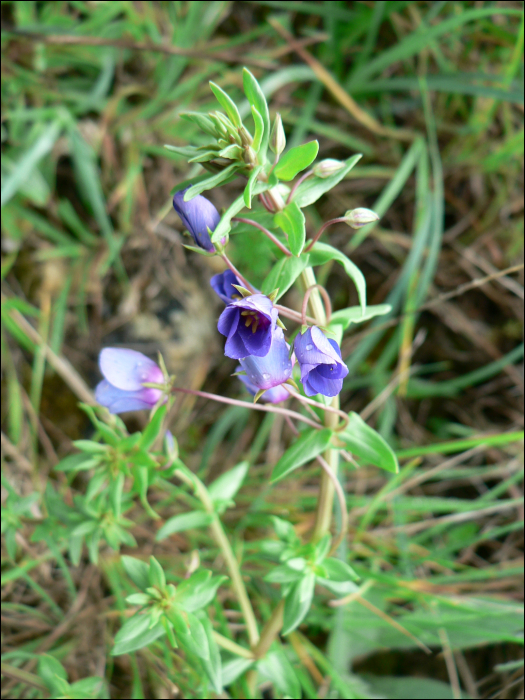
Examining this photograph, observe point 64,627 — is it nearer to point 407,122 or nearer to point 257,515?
point 257,515

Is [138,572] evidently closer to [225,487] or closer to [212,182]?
[225,487]

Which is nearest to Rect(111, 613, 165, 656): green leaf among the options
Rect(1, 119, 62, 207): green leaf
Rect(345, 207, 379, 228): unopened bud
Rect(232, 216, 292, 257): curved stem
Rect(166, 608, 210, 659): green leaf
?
Rect(166, 608, 210, 659): green leaf

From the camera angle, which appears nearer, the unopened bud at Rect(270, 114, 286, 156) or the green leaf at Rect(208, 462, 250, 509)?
the unopened bud at Rect(270, 114, 286, 156)

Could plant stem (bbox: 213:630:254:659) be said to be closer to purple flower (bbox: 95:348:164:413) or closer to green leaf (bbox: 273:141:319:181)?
purple flower (bbox: 95:348:164:413)

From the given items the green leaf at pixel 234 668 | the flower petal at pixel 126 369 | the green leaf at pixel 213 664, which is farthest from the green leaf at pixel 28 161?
the green leaf at pixel 234 668

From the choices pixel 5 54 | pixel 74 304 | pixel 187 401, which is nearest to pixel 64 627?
pixel 187 401

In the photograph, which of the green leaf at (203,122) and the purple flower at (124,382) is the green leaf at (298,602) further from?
the green leaf at (203,122)

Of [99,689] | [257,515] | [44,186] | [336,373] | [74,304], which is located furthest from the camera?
[74,304]
